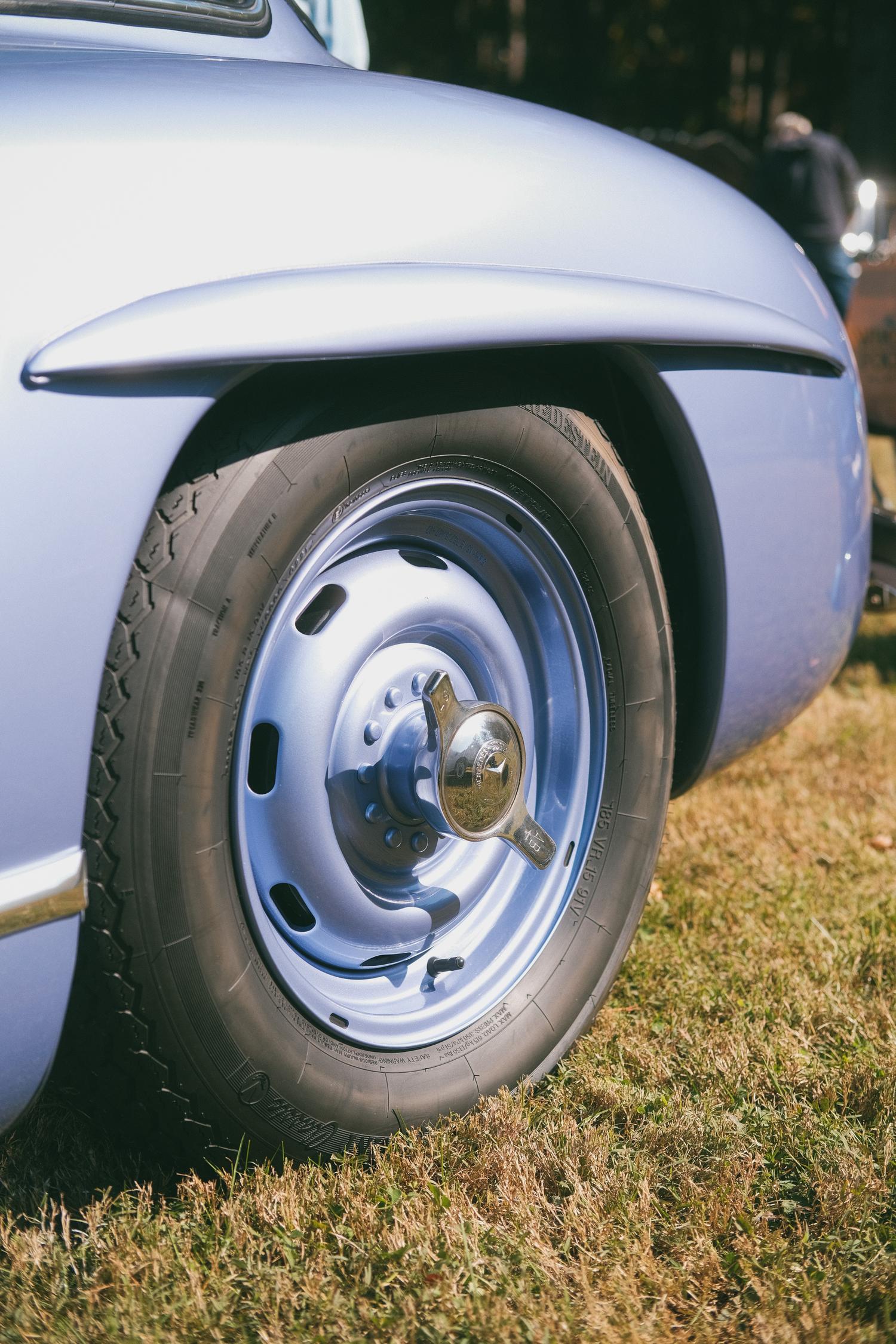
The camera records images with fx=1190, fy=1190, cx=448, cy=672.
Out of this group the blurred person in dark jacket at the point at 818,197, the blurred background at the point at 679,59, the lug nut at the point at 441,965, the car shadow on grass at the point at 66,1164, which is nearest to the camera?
the car shadow on grass at the point at 66,1164

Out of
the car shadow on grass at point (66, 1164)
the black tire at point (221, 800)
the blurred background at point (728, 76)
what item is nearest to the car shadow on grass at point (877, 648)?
the blurred background at point (728, 76)

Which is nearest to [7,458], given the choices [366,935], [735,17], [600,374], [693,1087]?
[366,935]

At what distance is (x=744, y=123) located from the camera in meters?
22.2

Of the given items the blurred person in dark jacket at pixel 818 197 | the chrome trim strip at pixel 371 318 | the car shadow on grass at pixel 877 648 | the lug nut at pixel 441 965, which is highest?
the blurred person in dark jacket at pixel 818 197

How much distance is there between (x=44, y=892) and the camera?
1.16 meters

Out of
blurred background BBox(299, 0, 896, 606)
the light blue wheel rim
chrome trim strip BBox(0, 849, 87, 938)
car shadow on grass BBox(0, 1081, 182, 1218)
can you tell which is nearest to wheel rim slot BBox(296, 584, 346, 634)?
the light blue wheel rim

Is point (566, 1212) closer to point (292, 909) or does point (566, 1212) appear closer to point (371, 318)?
point (292, 909)

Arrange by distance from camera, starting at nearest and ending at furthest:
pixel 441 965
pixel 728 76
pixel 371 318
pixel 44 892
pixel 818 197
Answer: pixel 44 892 < pixel 371 318 < pixel 441 965 < pixel 818 197 < pixel 728 76

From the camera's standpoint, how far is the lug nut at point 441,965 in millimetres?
1708

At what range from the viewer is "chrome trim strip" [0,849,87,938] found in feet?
3.70

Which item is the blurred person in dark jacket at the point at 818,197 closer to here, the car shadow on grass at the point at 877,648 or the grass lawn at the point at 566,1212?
the car shadow on grass at the point at 877,648

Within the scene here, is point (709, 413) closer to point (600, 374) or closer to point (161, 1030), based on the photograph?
point (600, 374)

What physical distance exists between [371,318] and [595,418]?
1.76 feet

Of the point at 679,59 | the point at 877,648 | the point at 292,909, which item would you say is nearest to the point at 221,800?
the point at 292,909
